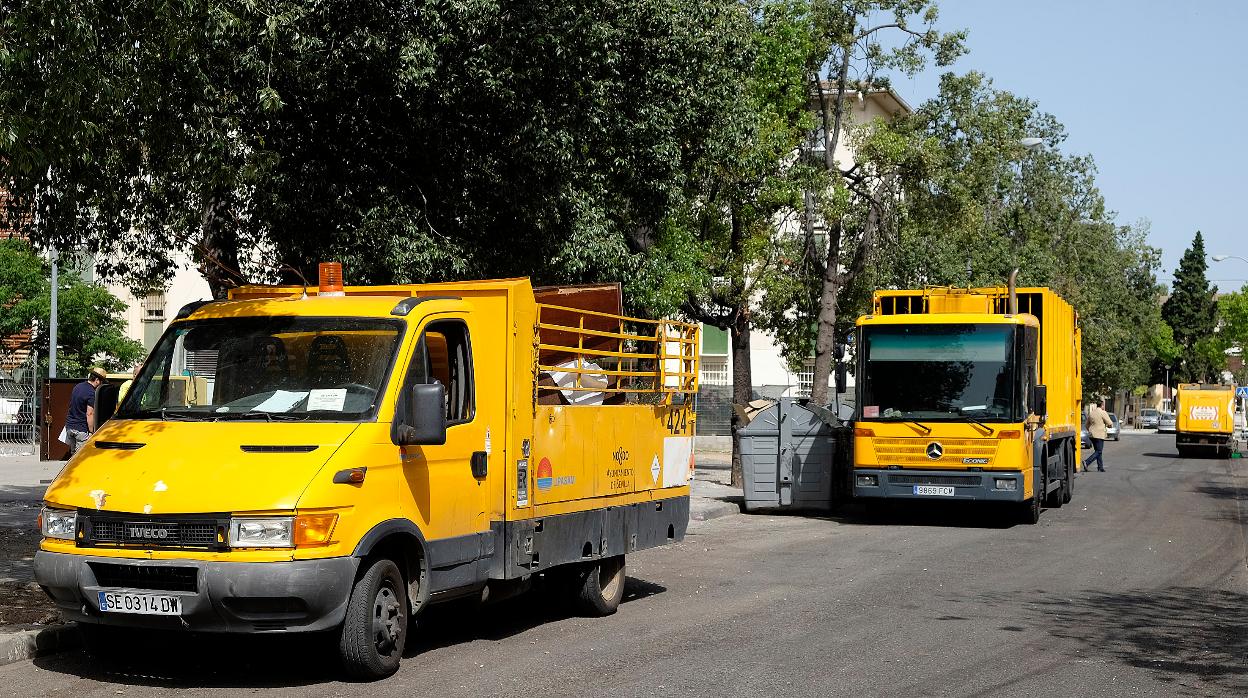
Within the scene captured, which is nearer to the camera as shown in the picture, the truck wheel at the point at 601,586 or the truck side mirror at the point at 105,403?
the truck side mirror at the point at 105,403

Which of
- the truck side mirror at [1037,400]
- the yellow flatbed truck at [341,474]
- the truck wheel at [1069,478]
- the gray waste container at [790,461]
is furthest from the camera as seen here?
the truck wheel at [1069,478]

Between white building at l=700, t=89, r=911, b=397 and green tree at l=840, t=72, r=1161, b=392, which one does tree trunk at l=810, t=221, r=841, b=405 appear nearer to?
green tree at l=840, t=72, r=1161, b=392

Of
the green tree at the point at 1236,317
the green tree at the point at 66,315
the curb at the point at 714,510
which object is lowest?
the curb at the point at 714,510

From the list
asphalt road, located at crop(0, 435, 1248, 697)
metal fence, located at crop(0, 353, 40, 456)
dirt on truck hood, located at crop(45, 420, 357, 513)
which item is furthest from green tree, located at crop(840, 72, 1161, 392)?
dirt on truck hood, located at crop(45, 420, 357, 513)

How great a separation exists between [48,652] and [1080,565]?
10420 mm

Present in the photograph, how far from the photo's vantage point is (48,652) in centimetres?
866

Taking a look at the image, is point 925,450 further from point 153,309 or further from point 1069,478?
point 153,309

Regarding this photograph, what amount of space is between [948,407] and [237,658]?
12.5m

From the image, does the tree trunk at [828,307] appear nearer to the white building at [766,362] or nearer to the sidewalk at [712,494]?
the sidewalk at [712,494]

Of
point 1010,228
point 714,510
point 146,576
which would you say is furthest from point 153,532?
point 1010,228

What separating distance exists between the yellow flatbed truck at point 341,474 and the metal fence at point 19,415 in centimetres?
2270

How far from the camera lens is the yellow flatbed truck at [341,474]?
7305mm

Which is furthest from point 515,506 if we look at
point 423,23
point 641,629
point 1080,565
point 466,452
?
point 1080,565

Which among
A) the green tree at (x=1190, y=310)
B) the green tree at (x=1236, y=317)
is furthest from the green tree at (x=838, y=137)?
the green tree at (x=1190, y=310)
